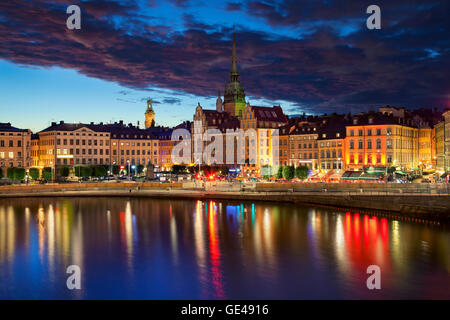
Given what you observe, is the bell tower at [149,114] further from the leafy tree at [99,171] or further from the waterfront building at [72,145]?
the leafy tree at [99,171]

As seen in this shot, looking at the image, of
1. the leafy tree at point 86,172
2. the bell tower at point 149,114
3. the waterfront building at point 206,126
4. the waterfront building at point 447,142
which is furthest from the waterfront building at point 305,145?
the bell tower at point 149,114

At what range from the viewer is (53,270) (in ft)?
108

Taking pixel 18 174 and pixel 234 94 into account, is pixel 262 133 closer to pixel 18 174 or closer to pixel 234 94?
pixel 234 94

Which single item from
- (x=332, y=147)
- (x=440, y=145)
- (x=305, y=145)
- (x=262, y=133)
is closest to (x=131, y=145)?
(x=262, y=133)

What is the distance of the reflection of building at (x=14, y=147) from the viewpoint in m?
107

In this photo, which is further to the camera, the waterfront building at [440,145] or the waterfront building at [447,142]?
the waterfront building at [440,145]

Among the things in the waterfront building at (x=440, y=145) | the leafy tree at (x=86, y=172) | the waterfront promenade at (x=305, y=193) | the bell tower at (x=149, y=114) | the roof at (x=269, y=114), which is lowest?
the waterfront promenade at (x=305, y=193)

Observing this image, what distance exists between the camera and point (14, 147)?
357ft

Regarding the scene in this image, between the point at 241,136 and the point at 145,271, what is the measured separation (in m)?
79.8

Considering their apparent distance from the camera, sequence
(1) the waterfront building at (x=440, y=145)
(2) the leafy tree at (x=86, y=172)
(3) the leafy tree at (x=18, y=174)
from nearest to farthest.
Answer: (1) the waterfront building at (x=440, y=145)
(3) the leafy tree at (x=18, y=174)
(2) the leafy tree at (x=86, y=172)

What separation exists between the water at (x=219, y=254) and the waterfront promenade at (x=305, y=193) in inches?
104

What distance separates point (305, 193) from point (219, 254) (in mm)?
28740

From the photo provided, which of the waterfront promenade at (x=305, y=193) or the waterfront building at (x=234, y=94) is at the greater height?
the waterfront building at (x=234, y=94)
